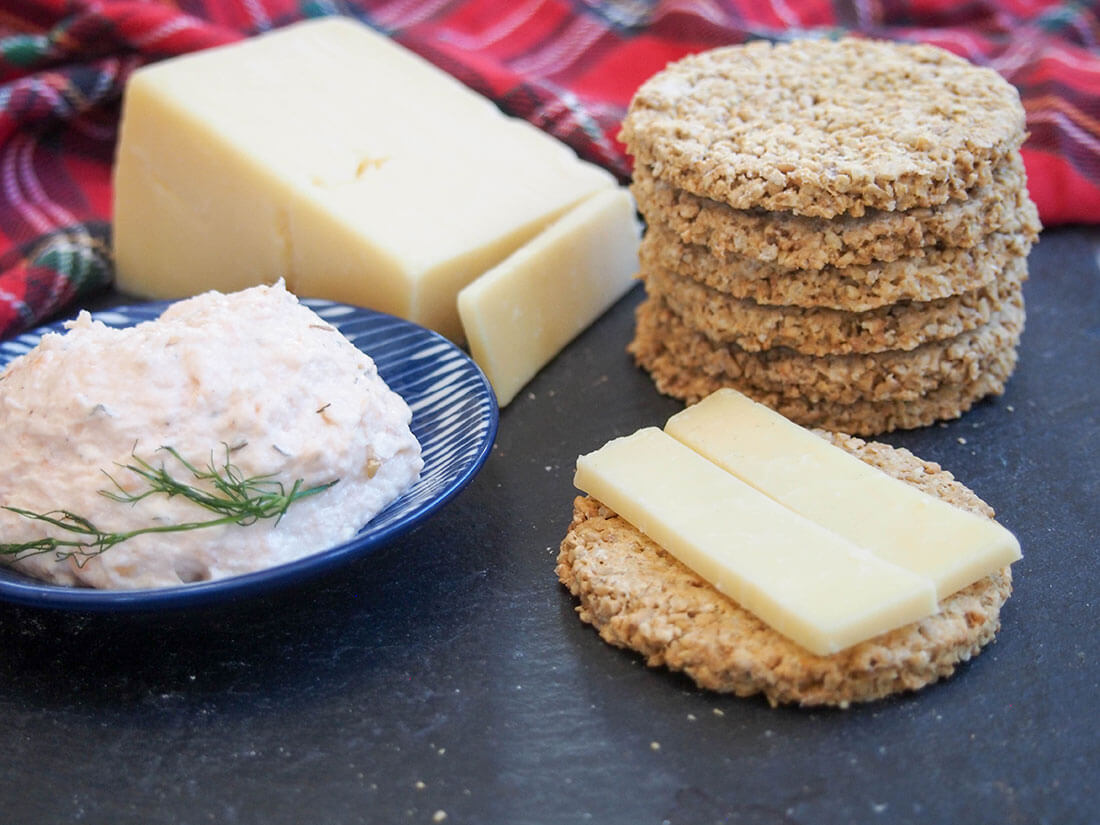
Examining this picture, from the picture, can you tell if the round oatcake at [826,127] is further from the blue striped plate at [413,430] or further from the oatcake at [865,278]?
the blue striped plate at [413,430]

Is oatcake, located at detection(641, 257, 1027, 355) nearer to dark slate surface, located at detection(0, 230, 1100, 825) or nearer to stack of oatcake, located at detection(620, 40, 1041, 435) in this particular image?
stack of oatcake, located at detection(620, 40, 1041, 435)

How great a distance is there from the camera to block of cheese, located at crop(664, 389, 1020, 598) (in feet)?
7.40

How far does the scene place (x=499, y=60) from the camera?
14.5 feet

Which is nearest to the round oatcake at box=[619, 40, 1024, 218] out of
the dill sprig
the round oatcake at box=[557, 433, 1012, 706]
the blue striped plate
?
the blue striped plate

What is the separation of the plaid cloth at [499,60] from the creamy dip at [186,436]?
1.15 metres

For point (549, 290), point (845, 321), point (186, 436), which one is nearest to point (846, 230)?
point (845, 321)

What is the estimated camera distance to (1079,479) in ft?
8.94

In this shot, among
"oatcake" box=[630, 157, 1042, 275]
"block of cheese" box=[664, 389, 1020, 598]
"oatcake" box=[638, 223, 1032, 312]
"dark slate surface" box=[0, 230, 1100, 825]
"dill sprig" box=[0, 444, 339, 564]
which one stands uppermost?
"oatcake" box=[630, 157, 1042, 275]

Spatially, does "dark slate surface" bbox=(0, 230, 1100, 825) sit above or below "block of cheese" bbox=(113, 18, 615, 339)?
below

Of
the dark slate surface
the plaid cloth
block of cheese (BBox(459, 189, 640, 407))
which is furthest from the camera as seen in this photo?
the plaid cloth

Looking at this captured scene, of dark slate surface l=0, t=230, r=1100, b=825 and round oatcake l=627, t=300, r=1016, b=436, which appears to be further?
round oatcake l=627, t=300, r=1016, b=436

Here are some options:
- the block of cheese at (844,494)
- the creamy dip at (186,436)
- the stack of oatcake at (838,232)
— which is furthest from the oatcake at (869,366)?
the creamy dip at (186,436)

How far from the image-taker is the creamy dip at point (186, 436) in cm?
218

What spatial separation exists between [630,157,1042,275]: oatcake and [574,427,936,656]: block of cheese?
450 millimetres
